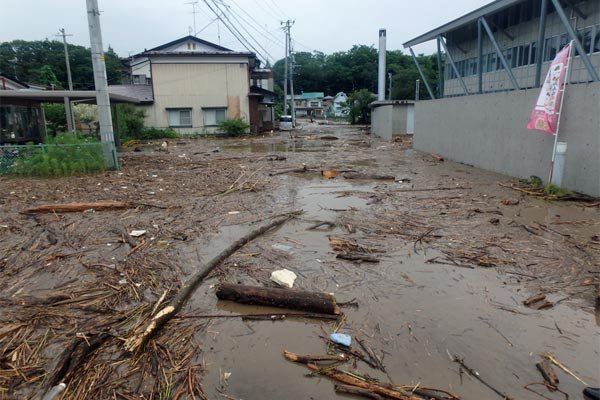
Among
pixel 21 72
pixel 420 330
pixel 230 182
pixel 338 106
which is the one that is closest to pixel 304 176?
pixel 230 182

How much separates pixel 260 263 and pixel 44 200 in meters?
5.74

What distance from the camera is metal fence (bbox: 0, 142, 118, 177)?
422 inches

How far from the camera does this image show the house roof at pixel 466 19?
13327 millimetres

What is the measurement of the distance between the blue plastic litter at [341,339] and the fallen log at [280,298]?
362 mm

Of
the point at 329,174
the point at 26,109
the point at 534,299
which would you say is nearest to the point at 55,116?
the point at 26,109

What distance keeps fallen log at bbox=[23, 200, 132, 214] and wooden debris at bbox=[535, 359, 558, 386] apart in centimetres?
679

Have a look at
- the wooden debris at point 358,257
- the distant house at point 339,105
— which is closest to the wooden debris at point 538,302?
the wooden debris at point 358,257

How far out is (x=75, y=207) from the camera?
7.23m

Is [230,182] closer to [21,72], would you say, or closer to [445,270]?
[445,270]

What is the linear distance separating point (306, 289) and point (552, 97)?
23.1 ft

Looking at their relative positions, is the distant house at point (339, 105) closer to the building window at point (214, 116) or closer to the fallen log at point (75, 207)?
the building window at point (214, 116)

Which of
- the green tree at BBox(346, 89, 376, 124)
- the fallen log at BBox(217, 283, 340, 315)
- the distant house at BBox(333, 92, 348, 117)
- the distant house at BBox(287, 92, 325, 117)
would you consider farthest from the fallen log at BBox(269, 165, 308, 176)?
the distant house at BBox(287, 92, 325, 117)

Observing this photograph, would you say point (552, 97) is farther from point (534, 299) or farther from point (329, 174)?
point (534, 299)

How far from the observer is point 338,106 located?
74938 millimetres
